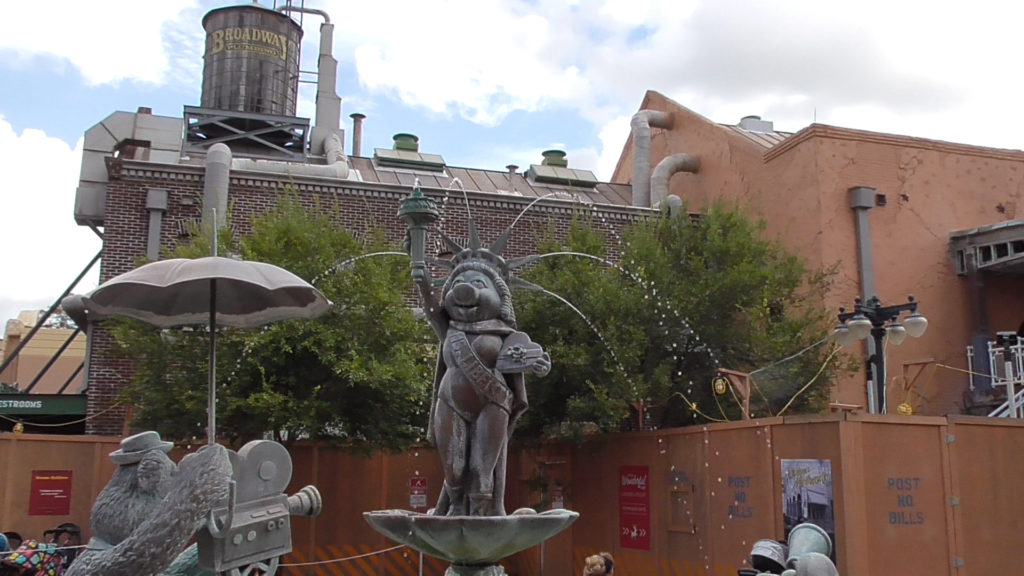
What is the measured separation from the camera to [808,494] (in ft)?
35.8

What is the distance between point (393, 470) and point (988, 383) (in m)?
12.2

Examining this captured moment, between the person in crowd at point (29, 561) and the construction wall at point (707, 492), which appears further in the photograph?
Answer: the construction wall at point (707, 492)

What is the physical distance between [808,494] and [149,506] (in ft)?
27.9

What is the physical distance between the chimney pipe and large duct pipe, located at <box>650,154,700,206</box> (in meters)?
9.06

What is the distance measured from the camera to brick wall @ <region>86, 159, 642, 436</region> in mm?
18328

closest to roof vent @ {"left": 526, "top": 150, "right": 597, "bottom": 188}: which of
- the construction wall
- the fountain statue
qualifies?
the construction wall

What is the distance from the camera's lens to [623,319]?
1579 cm

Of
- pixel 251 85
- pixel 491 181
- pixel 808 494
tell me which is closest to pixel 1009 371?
pixel 808 494

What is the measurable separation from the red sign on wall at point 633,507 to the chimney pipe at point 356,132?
53.0ft

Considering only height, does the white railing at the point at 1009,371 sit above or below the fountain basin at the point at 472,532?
above

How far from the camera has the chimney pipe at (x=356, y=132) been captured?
93.2ft

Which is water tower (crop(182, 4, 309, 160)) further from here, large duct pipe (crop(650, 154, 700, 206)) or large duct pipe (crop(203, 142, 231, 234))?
large duct pipe (crop(650, 154, 700, 206))

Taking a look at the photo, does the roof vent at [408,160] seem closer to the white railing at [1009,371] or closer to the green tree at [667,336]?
the green tree at [667,336]

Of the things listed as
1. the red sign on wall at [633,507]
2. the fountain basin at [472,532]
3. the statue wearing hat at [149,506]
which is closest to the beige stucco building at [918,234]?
the red sign on wall at [633,507]
